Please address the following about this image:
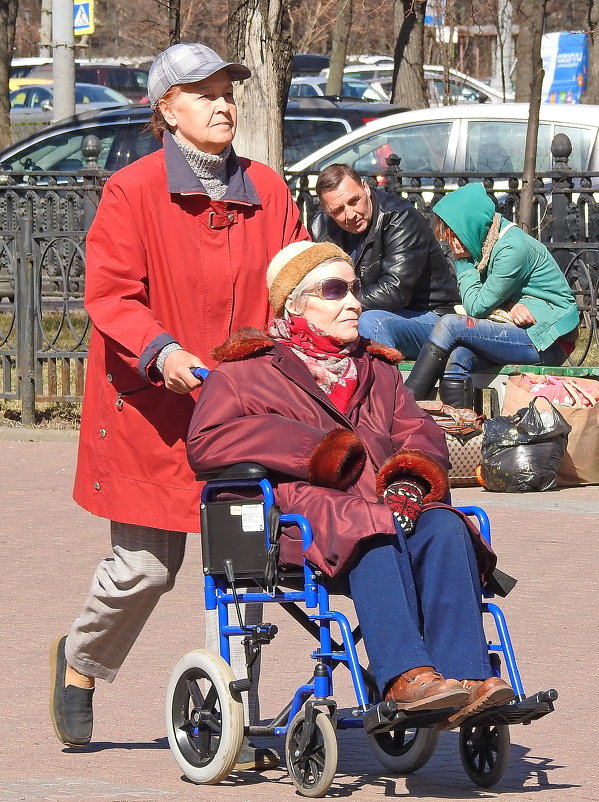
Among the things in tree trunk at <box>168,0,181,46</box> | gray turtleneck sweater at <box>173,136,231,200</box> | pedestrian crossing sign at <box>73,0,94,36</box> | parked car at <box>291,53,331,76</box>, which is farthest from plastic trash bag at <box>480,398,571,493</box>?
parked car at <box>291,53,331,76</box>

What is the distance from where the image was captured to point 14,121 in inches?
1351

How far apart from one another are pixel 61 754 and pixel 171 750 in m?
0.36

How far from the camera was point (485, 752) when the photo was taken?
433 centimetres

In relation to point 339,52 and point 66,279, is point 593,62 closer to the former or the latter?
point 339,52

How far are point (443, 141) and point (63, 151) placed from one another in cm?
394

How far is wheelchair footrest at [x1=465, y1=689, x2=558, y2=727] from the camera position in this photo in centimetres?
398

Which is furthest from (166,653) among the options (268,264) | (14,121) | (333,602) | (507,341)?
(14,121)

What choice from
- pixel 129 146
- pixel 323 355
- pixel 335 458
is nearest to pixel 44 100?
pixel 129 146

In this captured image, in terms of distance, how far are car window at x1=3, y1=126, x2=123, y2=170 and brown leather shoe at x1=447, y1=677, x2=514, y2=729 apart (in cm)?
1297

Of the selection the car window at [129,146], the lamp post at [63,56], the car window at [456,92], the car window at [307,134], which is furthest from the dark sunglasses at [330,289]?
the car window at [456,92]

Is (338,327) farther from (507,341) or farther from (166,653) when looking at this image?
(507,341)

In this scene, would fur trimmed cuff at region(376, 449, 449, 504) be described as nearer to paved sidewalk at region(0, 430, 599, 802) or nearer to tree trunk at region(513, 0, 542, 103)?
paved sidewalk at region(0, 430, 599, 802)

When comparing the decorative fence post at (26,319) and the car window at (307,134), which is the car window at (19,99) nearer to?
the car window at (307,134)

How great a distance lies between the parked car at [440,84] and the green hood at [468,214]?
13058mm
